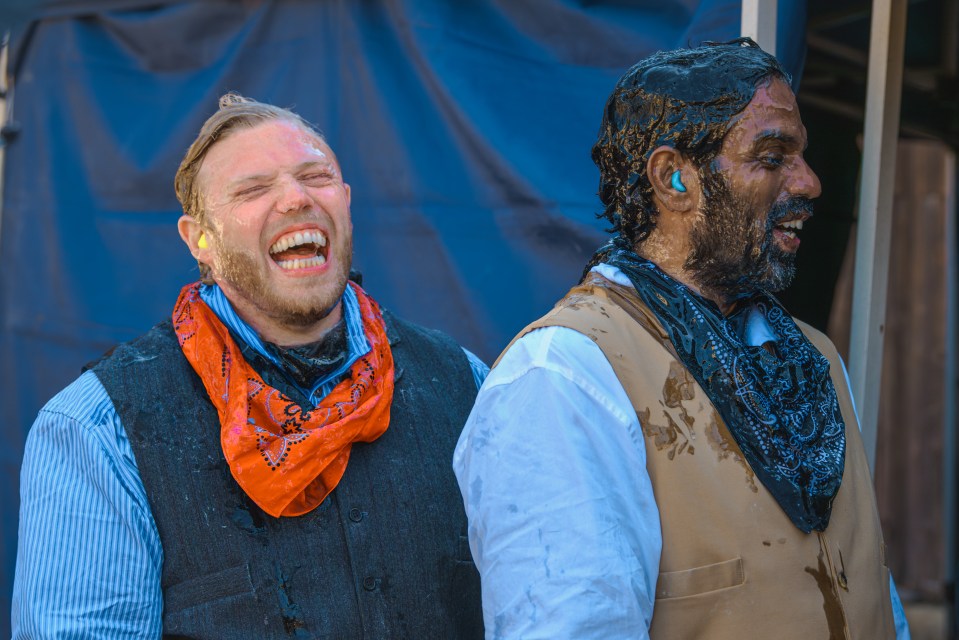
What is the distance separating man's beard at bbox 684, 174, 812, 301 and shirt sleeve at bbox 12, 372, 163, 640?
115 cm

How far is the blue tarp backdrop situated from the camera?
3008mm

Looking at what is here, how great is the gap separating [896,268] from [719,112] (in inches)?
190

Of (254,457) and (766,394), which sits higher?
(766,394)

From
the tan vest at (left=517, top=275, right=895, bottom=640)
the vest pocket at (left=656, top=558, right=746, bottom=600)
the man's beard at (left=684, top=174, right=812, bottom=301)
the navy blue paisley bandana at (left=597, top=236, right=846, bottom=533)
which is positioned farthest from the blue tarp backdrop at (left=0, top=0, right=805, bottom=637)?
the vest pocket at (left=656, top=558, right=746, bottom=600)

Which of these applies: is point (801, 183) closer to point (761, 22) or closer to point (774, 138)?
point (774, 138)

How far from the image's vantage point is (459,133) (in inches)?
122

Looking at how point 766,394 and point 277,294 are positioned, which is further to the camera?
point 277,294

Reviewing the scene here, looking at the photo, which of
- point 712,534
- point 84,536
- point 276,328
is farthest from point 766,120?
point 84,536

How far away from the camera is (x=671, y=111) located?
67.9 inches

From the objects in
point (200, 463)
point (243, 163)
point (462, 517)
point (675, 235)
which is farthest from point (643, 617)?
point (243, 163)

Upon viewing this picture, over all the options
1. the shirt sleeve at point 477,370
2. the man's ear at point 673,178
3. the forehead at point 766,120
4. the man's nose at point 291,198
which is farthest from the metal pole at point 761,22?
the man's nose at point 291,198

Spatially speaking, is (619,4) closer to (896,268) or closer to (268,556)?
(268,556)

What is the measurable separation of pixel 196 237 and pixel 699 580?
54.6 inches

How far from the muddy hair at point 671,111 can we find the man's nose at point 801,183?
0.49ft
